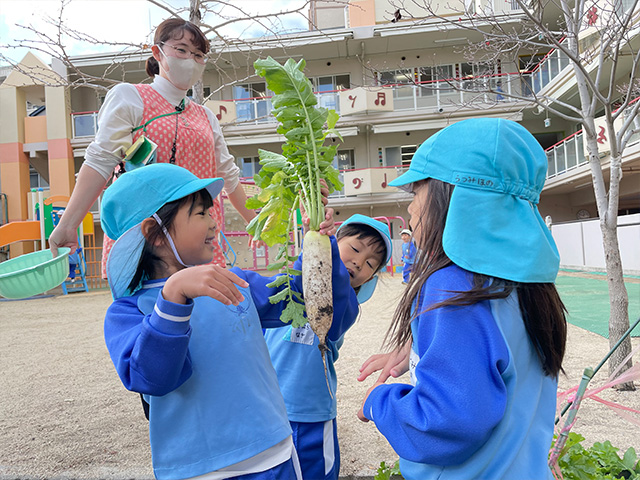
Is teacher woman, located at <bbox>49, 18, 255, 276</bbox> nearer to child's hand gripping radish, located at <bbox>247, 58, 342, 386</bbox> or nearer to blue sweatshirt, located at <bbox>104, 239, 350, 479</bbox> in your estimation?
child's hand gripping radish, located at <bbox>247, 58, 342, 386</bbox>

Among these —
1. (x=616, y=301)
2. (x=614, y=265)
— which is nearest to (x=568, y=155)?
(x=614, y=265)

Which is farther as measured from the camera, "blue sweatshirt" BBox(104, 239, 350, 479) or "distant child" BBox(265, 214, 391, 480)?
"distant child" BBox(265, 214, 391, 480)

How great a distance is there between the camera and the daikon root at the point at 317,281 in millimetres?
1448

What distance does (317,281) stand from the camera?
1.45 m

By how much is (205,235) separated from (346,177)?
18.5m

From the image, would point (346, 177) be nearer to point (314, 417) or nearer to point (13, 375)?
point (13, 375)

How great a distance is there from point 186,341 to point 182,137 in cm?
116

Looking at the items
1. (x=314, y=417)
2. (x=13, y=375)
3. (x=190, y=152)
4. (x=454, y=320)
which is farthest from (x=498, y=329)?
(x=13, y=375)

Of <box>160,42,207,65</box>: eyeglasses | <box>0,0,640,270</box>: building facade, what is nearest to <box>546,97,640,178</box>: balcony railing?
<box>0,0,640,270</box>: building facade

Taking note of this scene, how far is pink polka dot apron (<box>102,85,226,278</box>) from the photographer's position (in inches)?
78.0

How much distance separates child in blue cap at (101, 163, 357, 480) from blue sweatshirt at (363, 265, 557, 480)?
1.33 feet

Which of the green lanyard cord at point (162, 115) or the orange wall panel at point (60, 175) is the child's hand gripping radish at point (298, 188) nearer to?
the green lanyard cord at point (162, 115)

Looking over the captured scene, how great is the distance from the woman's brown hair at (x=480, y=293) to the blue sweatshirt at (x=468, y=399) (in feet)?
0.06

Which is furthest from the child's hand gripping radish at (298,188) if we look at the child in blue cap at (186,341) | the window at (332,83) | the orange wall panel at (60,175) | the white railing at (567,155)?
the orange wall panel at (60,175)
